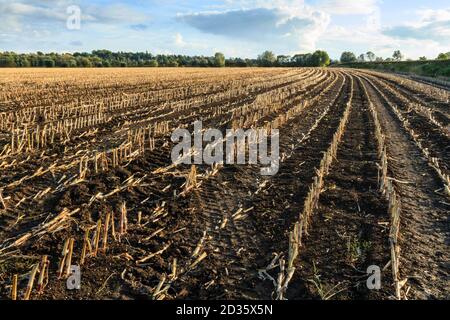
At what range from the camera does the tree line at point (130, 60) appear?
76375mm

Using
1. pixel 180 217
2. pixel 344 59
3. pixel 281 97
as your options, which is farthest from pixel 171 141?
pixel 344 59

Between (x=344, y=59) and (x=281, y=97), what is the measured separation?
521 feet

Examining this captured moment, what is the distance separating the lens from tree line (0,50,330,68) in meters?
76.4

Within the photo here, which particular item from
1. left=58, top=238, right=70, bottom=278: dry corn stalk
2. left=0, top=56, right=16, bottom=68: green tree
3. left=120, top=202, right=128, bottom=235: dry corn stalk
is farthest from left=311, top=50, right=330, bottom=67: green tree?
left=58, top=238, right=70, bottom=278: dry corn stalk

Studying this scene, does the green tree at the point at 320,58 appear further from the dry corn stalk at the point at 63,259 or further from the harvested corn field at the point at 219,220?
the dry corn stalk at the point at 63,259

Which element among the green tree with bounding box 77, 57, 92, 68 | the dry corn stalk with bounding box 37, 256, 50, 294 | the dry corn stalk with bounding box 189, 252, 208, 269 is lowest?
the dry corn stalk with bounding box 189, 252, 208, 269

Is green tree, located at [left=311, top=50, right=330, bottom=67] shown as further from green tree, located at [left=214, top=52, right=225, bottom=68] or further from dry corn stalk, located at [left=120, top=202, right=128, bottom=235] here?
dry corn stalk, located at [left=120, top=202, right=128, bottom=235]

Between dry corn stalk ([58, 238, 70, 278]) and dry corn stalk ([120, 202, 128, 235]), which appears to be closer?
dry corn stalk ([58, 238, 70, 278])

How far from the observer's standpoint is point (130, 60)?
101m

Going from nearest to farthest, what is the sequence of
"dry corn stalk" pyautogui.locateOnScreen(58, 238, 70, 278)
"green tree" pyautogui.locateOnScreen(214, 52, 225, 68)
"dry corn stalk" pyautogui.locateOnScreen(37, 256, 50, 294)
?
"dry corn stalk" pyautogui.locateOnScreen(37, 256, 50, 294) < "dry corn stalk" pyautogui.locateOnScreen(58, 238, 70, 278) < "green tree" pyautogui.locateOnScreen(214, 52, 225, 68)

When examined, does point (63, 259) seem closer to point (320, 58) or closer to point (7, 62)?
point (7, 62)

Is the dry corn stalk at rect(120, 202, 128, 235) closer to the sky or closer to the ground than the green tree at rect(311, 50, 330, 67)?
closer to the ground

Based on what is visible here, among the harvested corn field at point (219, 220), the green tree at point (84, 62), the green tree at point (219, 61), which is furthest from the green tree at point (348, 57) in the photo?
the harvested corn field at point (219, 220)

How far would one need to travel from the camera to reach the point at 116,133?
1330cm
